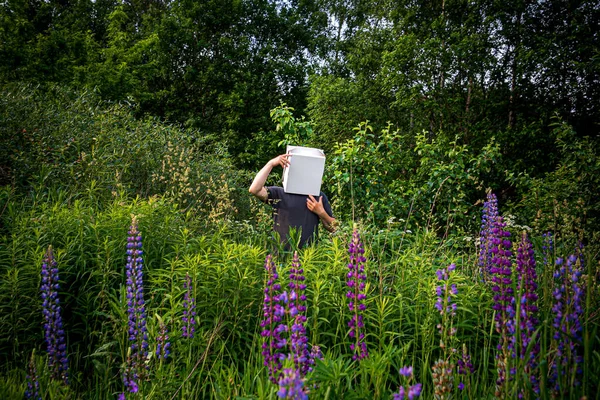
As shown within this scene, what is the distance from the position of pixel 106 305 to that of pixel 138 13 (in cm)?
2214

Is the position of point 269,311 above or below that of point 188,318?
above

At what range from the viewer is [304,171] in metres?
3.67

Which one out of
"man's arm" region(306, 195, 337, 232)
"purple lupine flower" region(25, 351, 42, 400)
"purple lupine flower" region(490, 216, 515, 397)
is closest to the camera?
"purple lupine flower" region(490, 216, 515, 397)

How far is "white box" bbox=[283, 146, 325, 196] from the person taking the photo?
11.8 ft

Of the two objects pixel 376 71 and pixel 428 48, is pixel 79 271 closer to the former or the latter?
pixel 428 48

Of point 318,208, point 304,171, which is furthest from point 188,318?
point 318,208

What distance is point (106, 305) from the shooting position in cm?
254

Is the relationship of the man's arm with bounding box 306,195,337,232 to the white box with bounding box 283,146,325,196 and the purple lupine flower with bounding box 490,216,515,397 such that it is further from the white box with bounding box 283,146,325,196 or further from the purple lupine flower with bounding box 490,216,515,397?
the purple lupine flower with bounding box 490,216,515,397

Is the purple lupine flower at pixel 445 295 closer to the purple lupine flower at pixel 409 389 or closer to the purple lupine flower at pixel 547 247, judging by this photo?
the purple lupine flower at pixel 409 389

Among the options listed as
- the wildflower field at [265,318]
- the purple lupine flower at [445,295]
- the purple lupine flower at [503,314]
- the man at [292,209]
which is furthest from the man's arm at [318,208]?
the purple lupine flower at [445,295]

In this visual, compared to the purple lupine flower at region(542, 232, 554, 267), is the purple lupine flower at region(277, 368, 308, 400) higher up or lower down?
lower down

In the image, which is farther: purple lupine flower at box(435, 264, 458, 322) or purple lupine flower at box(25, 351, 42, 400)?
purple lupine flower at box(25, 351, 42, 400)

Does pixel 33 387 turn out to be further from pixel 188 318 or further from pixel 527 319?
pixel 527 319

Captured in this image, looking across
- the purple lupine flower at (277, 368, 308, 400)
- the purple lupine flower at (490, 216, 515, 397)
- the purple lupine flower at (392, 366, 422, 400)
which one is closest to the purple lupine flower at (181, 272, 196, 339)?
the purple lupine flower at (277, 368, 308, 400)
